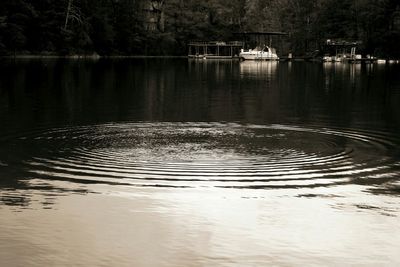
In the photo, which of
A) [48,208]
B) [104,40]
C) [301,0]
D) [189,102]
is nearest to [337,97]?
[189,102]

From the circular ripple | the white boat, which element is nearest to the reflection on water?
the white boat

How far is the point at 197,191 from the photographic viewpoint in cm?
1278

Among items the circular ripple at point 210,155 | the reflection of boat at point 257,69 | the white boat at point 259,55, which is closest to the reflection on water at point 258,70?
the reflection of boat at point 257,69

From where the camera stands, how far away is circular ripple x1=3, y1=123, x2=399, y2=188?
46.1ft

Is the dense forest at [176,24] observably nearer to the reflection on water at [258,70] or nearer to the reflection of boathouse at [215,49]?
the reflection of boathouse at [215,49]

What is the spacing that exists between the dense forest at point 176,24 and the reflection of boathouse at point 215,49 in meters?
2.57

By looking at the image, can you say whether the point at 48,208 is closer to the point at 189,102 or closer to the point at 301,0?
the point at 189,102

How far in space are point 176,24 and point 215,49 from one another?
11810mm

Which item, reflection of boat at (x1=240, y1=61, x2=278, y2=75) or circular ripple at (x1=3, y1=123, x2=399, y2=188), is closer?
circular ripple at (x1=3, y1=123, x2=399, y2=188)

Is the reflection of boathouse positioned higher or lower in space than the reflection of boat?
higher

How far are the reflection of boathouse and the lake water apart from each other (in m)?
117

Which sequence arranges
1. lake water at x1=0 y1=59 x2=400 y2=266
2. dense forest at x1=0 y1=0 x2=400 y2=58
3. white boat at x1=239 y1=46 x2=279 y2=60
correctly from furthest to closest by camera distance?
white boat at x1=239 y1=46 x2=279 y2=60, dense forest at x1=0 y1=0 x2=400 y2=58, lake water at x1=0 y1=59 x2=400 y2=266

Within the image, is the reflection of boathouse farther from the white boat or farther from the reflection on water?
the reflection on water

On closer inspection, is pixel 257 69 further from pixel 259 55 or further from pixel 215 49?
pixel 215 49
